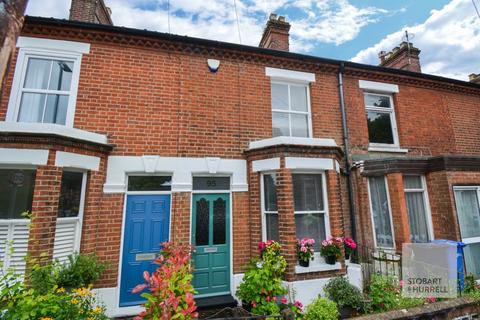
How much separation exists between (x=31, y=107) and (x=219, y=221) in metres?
4.88

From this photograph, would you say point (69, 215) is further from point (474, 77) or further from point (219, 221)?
point (474, 77)

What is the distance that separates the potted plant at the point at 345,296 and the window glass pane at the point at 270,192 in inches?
79.6

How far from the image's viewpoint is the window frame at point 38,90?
4.96m

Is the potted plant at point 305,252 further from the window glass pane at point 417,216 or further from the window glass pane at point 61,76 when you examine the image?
the window glass pane at point 61,76

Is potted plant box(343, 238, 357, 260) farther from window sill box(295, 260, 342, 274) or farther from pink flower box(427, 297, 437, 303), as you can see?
pink flower box(427, 297, 437, 303)

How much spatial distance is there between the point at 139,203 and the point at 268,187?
10.0 feet

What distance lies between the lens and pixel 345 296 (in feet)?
15.9

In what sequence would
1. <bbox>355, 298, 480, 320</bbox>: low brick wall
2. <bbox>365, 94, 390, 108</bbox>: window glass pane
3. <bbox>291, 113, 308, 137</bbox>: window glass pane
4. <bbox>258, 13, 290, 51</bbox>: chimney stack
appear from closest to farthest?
<bbox>355, 298, 480, 320</bbox>: low brick wall
<bbox>291, 113, 308, 137</bbox>: window glass pane
<bbox>365, 94, 390, 108</bbox>: window glass pane
<bbox>258, 13, 290, 51</bbox>: chimney stack

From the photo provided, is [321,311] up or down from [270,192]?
down

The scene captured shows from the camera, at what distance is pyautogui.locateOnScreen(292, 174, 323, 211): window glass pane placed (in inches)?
225

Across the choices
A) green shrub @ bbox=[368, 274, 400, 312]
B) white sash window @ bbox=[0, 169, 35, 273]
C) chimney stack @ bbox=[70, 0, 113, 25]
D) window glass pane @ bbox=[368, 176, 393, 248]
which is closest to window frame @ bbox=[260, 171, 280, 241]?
green shrub @ bbox=[368, 274, 400, 312]

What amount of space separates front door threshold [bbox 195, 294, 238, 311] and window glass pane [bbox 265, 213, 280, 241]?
5.21 feet

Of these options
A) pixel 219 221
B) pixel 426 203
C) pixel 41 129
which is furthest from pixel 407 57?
pixel 41 129

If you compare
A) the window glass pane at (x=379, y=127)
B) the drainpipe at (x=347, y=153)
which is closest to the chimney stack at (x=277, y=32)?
the drainpipe at (x=347, y=153)
